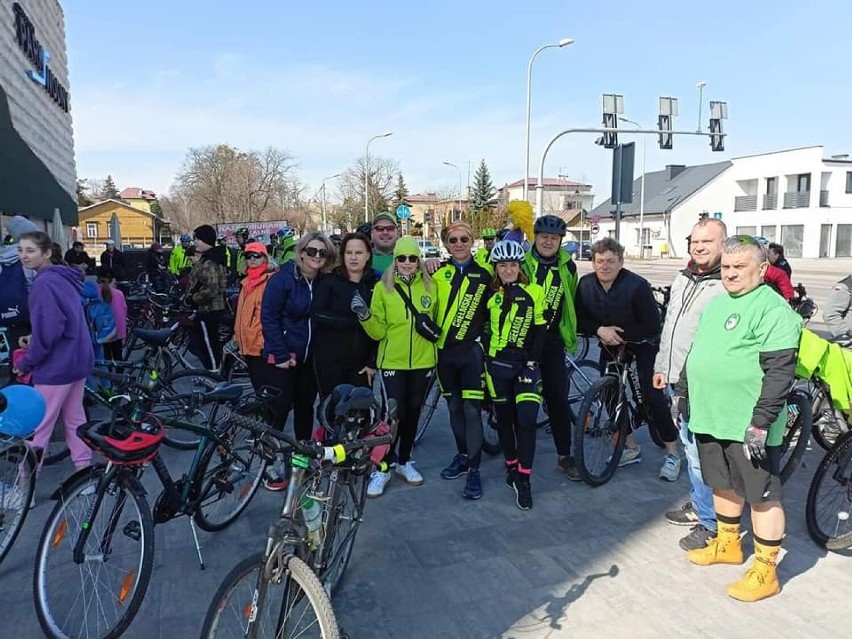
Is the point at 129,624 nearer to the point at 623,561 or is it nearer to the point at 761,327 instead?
the point at 623,561

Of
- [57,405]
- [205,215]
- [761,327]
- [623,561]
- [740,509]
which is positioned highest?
[205,215]

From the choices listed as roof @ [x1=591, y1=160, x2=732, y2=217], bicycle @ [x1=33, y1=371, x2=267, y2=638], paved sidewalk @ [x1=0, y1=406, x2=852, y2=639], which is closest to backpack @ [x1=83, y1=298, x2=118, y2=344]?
paved sidewalk @ [x1=0, y1=406, x2=852, y2=639]

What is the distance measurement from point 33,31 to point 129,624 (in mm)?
19287

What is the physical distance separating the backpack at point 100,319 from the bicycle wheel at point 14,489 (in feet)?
10.7

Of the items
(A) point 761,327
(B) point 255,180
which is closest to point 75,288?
(A) point 761,327

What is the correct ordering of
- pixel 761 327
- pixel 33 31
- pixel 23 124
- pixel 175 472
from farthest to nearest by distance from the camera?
pixel 33 31
pixel 23 124
pixel 175 472
pixel 761 327

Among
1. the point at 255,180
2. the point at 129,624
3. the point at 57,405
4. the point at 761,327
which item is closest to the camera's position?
the point at 129,624

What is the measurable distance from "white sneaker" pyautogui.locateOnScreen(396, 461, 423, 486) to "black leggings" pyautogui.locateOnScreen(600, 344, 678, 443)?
1.90m

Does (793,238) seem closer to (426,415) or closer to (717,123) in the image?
(717,123)

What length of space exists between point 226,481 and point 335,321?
1305 mm

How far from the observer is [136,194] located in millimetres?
110188

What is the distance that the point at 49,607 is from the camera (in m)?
2.76

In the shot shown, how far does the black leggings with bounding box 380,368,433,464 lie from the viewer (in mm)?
4426

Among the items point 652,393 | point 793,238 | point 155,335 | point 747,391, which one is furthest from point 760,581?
point 793,238
